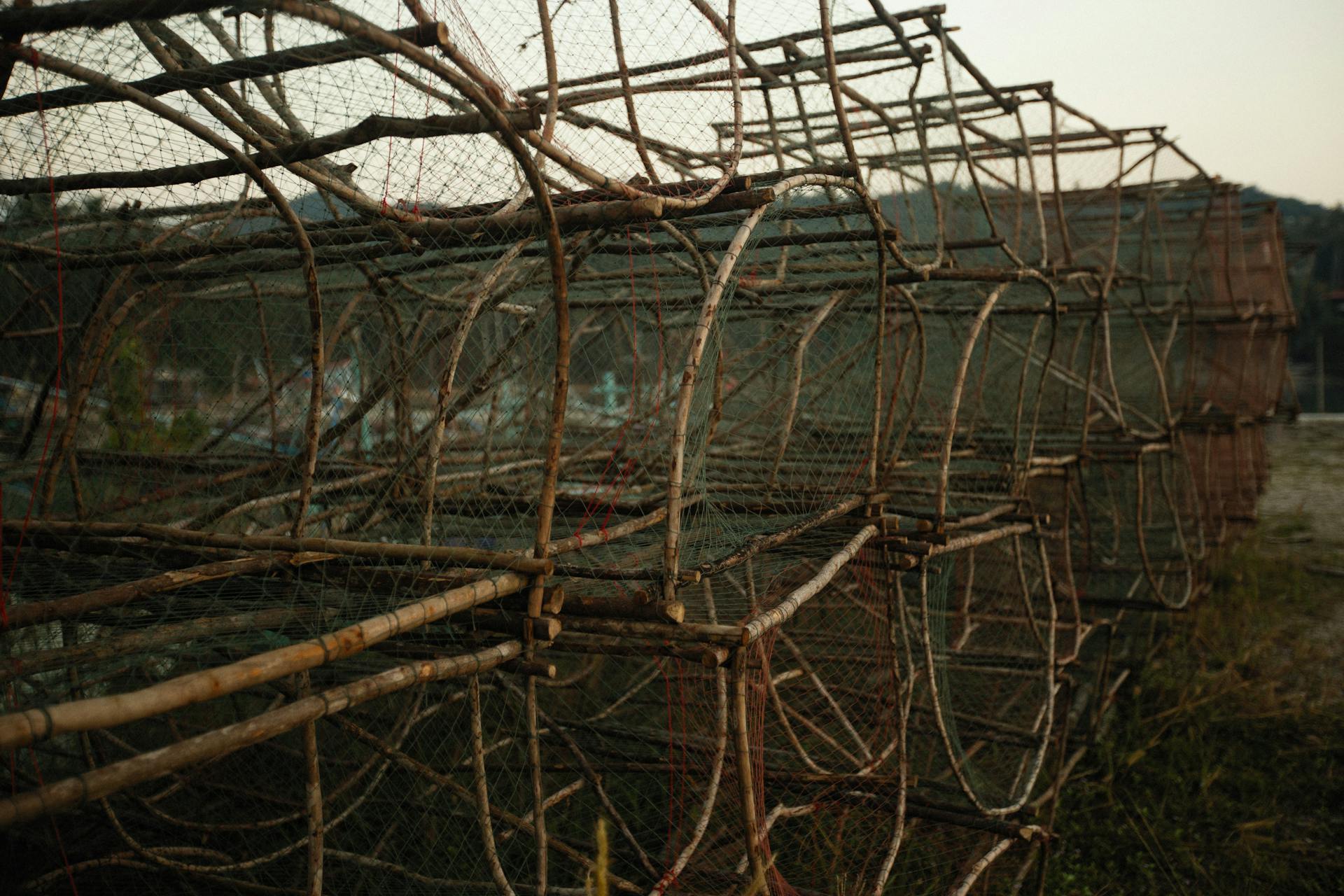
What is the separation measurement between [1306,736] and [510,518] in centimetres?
484

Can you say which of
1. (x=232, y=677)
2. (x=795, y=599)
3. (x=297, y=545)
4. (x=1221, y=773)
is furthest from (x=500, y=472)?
(x=1221, y=773)

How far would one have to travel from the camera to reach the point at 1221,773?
548cm

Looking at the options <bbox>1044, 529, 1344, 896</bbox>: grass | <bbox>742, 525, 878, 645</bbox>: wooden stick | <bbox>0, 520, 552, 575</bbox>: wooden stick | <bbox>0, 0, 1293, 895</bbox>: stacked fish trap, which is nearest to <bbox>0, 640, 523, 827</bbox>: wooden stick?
<bbox>0, 0, 1293, 895</bbox>: stacked fish trap

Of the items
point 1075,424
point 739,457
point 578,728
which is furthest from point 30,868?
point 1075,424

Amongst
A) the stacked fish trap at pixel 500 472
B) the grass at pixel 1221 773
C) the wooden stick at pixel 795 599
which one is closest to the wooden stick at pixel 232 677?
the stacked fish trap at pixel 500 472

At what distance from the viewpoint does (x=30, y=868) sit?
164 inches

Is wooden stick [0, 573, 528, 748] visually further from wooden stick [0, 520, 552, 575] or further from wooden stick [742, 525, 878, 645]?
wooden stick [742, 525, 878, 645]

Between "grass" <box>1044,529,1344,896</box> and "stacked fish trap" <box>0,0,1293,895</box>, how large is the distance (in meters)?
0.33

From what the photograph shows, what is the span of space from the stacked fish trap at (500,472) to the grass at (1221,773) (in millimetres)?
330

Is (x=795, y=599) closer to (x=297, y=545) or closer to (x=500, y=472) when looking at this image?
(x=297, y=545)

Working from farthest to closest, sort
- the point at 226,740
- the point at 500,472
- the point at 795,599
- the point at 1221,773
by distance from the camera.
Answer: the point at 1221,773 < the point at 500,472 < the point at 795,599 < the point at 226,740

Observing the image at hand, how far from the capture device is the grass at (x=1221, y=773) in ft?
15.2

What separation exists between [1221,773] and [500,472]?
164 inches

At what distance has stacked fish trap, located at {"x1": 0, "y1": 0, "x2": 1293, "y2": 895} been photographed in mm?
2512
